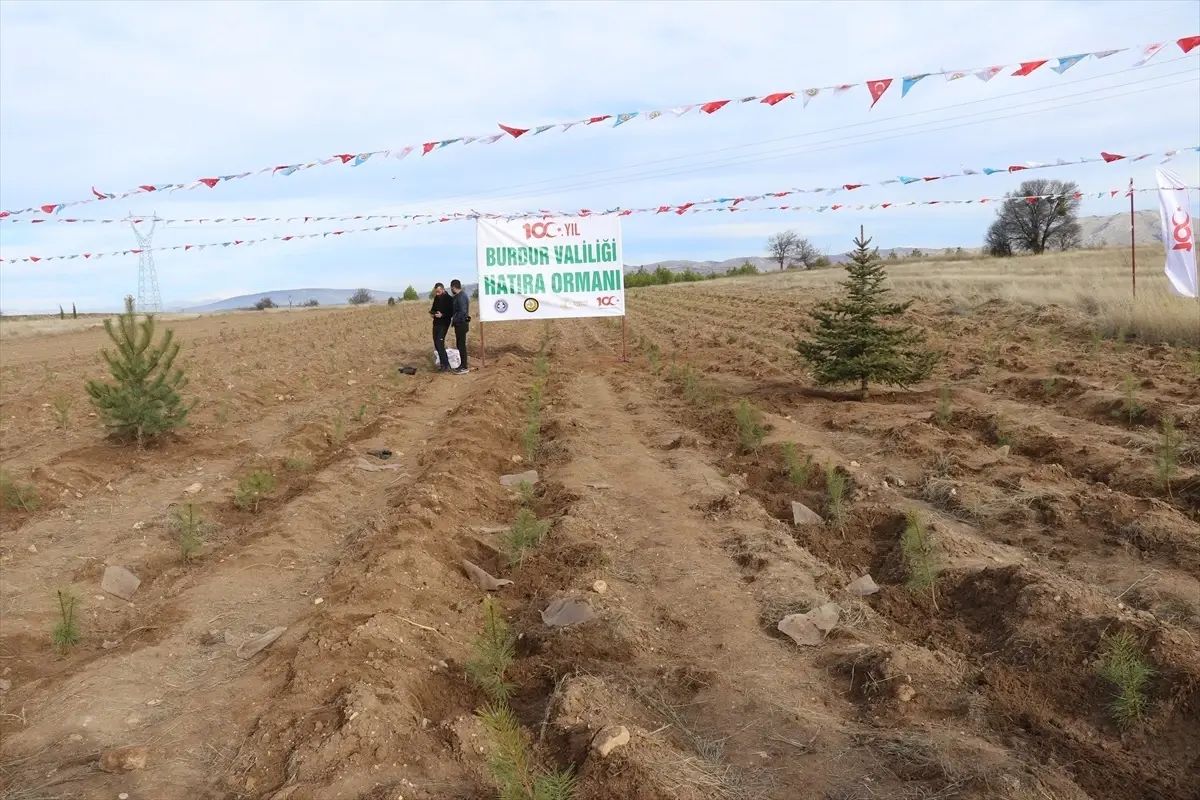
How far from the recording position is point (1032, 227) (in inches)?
2810

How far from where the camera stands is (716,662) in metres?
4.37

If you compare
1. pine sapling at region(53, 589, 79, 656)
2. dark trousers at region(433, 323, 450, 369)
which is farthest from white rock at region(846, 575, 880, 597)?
dark trousers at region(433, 323, 450, 369)

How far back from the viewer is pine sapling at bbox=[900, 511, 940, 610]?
5.01 metres

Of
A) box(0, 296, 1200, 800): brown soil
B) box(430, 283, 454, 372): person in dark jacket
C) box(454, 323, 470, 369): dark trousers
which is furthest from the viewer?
box(454, 323, 470, 369): dark trousers

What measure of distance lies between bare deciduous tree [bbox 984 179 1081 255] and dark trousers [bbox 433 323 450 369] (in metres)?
64.0

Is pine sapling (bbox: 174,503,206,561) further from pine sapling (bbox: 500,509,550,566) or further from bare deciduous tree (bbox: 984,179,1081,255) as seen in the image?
bare deciduous tree (bbox: 984,179,1081,255)

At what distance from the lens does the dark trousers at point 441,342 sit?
1556cm

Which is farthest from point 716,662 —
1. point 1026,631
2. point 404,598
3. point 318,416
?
point 318,416

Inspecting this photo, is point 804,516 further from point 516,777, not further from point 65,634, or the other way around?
point 65,634

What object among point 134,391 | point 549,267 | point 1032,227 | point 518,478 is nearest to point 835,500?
point 518,478

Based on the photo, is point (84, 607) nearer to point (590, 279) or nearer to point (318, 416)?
point (318, 416)

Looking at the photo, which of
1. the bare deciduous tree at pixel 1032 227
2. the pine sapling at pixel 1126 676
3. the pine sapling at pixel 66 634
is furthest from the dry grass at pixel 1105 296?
the bare deciduous tree at pixel 1032 227

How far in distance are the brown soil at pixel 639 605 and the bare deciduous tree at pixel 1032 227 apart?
66.5 m

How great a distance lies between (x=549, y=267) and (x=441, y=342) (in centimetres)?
234
